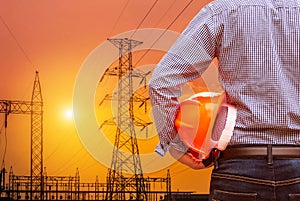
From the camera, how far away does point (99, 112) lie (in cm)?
1363

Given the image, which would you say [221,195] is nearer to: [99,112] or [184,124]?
[184,124]

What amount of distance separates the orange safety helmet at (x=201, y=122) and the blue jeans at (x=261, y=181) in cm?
7

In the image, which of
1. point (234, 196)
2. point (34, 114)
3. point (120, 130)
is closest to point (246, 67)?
point (234, 196)

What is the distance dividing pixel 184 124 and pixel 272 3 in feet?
0.99

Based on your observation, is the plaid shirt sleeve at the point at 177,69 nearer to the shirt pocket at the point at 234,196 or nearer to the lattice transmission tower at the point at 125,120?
the shirt pocket at the point at 234,196

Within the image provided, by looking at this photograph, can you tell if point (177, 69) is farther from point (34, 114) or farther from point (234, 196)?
point (34, 114)

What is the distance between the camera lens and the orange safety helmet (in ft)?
4.56

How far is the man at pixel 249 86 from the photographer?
133 cm

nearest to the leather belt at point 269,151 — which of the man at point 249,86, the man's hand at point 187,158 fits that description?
the man at point 249,86

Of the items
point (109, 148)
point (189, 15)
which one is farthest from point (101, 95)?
point (189, 15)

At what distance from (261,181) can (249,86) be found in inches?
7.3

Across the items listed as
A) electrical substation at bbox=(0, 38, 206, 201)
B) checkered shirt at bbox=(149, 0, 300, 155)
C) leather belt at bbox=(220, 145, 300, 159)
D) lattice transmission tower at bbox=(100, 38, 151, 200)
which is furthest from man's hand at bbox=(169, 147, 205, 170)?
lattice transmission tower at bbox=(100, 38, 151, 200)

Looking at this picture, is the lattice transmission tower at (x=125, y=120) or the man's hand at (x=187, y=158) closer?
the man's hand at (x=187, y=158)

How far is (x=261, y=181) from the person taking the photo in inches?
51.9
